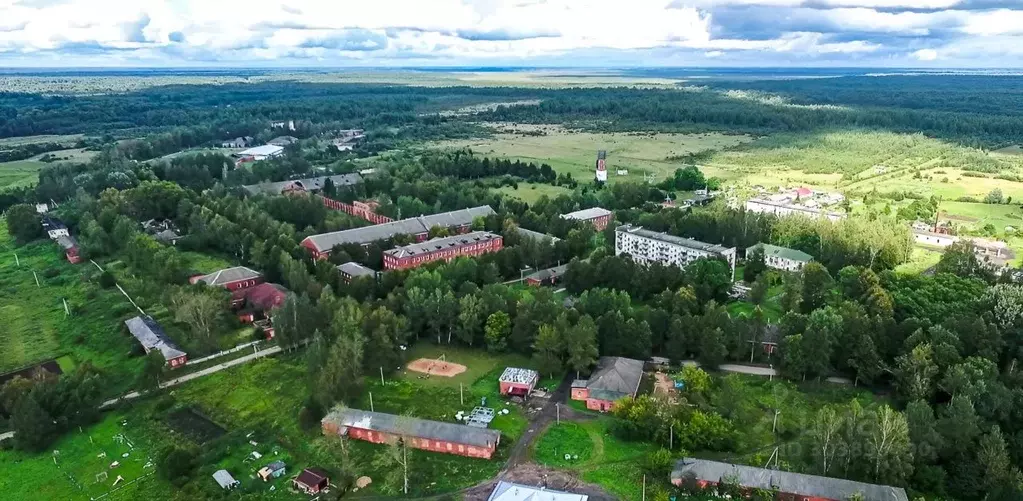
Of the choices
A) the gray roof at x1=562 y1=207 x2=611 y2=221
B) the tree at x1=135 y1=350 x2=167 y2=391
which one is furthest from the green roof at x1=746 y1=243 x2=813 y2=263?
the tree at x1=135 y1=350 x2=167 y2=391

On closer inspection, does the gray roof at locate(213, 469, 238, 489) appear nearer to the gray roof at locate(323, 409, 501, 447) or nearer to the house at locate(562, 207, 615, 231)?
the gray roof at locate(323, 409, 501, 447)

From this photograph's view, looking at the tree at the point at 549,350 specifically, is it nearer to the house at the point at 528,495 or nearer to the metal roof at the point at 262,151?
the house at the point at 528,495

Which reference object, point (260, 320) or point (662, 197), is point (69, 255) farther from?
point (662, 197)

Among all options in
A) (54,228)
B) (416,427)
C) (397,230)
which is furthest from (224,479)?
(54,228)

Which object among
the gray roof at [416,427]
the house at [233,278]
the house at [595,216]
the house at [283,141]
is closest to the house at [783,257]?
the house at [595,216]

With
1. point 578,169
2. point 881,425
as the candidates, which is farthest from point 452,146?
point 881,425

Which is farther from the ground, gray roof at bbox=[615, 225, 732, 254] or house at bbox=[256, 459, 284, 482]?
gray roof at bbox=[615, 225, 732, 254]
